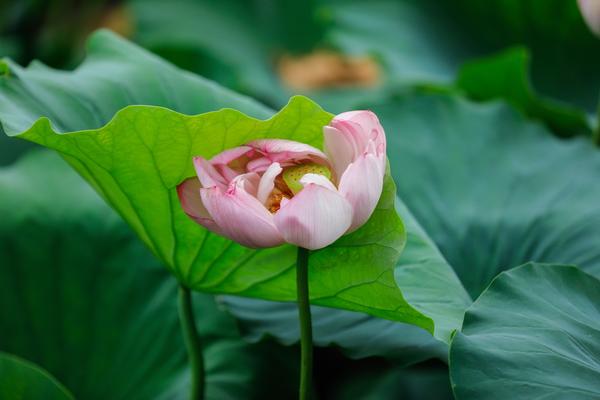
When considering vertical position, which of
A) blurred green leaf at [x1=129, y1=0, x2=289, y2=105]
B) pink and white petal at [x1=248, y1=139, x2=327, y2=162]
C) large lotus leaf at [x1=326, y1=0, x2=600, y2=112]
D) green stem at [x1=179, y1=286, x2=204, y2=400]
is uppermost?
pink and white petal at [x1=248, y1=139, x2=327, y2=162]

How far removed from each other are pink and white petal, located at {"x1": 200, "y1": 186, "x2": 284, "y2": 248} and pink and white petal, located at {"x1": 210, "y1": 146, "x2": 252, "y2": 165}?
38 millimetres

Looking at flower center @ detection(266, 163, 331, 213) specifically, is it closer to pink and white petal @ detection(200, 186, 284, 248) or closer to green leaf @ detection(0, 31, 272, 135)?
pink and white petal @ detection(200, 186, 284, 248)

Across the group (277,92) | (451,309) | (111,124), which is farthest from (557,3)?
(111,124)

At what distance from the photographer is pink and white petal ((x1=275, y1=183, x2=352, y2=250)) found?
64 cm

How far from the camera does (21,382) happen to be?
91 centimetres

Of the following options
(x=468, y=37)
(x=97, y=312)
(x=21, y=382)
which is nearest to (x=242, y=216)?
(x=21, y=382)

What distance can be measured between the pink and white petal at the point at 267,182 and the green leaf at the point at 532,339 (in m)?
0.19

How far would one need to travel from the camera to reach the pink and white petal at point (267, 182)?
2.21 ft

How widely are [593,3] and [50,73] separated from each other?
2.15ft

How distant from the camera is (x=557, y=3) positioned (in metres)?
1.63

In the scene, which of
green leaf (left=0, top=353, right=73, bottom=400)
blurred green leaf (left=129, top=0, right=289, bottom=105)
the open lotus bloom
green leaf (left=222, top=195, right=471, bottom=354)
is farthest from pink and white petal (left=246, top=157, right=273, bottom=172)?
blurred green leaf (left=129, top=0, right=289, bottom=105)

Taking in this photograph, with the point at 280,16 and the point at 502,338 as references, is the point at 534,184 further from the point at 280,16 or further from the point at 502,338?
the point at 280,16

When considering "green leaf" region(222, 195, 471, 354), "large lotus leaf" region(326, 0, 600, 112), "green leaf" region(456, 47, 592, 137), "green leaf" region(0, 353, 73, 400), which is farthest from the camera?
"large lotus leaf" region(326, 0, 600, 112)

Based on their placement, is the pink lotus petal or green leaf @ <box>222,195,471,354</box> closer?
the pink lotus petal
